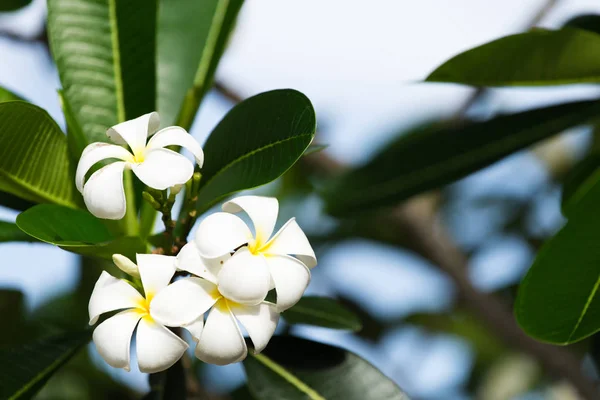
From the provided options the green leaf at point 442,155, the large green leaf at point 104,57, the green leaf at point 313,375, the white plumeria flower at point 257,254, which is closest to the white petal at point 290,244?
the white plumeria flower at point 257,254

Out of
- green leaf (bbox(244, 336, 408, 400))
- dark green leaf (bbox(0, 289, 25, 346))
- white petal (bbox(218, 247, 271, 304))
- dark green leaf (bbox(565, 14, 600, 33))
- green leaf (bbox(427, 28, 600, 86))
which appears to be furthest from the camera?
dark green leaf (bbox(0, 289, 25, 346))

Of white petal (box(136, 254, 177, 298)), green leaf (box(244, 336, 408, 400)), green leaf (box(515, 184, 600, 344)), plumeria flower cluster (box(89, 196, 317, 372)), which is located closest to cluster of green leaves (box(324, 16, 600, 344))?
green leaf (box(515, 184, 600, 344))

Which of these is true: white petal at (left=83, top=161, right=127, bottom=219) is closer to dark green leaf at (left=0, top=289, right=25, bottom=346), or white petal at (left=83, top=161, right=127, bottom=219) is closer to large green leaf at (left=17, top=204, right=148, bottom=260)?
large green leaf at (left=17, top=204, right=148, bottom=260)

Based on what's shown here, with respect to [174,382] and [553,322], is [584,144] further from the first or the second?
[174,382]

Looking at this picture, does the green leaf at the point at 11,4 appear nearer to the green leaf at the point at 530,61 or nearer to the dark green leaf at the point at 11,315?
the dark green leaf at the point at 11,315

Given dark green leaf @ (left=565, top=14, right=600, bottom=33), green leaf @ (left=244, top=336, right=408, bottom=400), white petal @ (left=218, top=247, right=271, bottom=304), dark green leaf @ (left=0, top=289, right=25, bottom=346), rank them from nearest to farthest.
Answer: white petal @ (left=218, top=247, right=271, bottom=304)
green leaf @ (left=244, top=336, right=408, bottom=400)
dark green leaf @ (left=565, top=14, right=600, bottom=33)
dark green leaf @ (left=0, top=289, right=25, bottom=346)

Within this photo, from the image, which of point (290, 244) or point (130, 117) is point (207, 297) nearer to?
point (290, 244)

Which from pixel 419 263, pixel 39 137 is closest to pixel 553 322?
pixel 39 137
